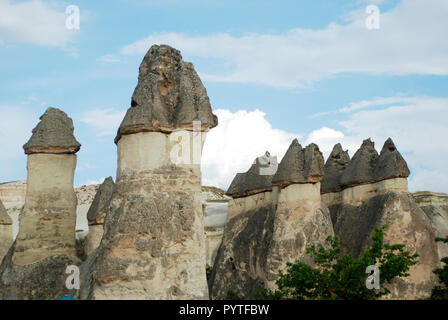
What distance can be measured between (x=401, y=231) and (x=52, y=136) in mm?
8751

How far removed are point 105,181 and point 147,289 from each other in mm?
7126

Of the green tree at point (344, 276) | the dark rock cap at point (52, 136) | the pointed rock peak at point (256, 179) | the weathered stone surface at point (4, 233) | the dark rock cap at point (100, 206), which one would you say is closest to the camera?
the green tree at point (344, 276)

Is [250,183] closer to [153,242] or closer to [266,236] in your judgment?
[266,236]

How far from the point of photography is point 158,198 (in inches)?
432

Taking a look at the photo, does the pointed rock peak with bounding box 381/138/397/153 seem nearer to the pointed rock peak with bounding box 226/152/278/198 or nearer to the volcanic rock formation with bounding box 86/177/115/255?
the pointed rock peak with bounding box 226/152/278/198

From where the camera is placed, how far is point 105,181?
56.4 feet

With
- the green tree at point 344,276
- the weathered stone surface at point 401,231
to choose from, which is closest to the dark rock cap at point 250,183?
the weathered stone surface at point 401,231

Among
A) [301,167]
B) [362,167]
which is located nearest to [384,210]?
[362,167]

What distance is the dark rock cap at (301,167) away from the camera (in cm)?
1634

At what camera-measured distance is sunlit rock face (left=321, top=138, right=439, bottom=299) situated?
16031 millimetres

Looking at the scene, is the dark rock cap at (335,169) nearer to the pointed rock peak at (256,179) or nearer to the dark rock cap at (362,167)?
the dark rock cap at (362,167)
